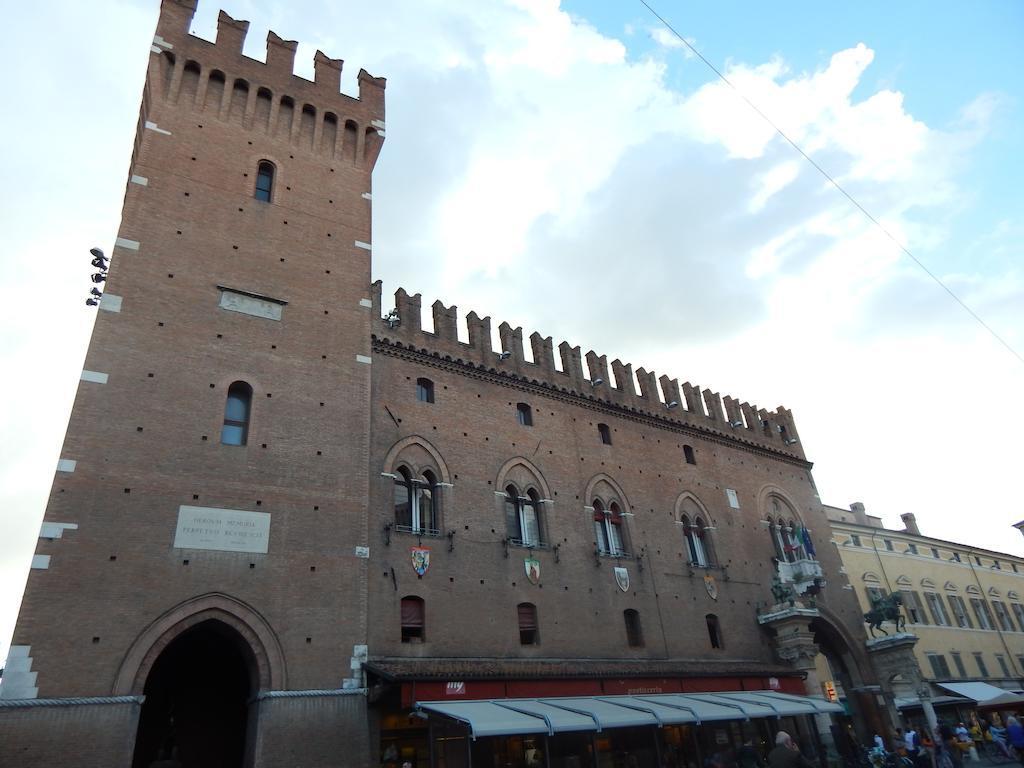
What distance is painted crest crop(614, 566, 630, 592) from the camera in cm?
1811

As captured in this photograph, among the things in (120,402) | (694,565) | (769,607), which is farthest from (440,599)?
(769,607)

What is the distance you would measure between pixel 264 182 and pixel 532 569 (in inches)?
437

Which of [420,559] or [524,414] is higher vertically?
[524,414]

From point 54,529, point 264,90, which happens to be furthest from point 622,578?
point 264,90

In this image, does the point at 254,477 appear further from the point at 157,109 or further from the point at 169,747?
the point at 157,109

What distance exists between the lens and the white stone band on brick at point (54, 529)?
35.2ft

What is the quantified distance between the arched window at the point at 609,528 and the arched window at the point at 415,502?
16.2 feet

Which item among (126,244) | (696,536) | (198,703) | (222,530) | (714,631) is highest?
(126,244)

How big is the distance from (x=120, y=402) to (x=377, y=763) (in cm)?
760

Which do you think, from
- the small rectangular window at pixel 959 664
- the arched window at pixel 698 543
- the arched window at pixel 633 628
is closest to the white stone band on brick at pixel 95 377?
the arched window at pixel 633 628

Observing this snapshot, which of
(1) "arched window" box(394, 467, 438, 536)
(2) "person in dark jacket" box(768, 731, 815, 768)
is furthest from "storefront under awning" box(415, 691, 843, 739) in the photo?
(2) "person in dark jacket" box(768, 731, 815, 768)

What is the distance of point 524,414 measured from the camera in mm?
19203

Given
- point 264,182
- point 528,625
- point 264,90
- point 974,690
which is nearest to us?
point 528,625

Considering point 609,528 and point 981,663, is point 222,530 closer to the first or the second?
point 609,528
